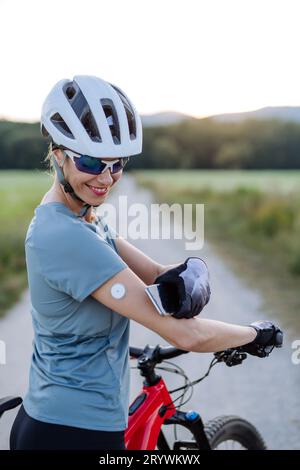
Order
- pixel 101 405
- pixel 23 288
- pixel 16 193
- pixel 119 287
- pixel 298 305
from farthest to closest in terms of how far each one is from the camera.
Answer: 1. pixel 16 193
2. pixel 23 288
3. pixel 298 305
4. pixel 101 405
5. pixel 119 287

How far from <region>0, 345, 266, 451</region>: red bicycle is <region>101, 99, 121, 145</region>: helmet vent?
0.89 m

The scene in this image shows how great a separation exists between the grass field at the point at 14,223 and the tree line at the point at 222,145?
8.37 meters

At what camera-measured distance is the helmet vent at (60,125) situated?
2254 mm

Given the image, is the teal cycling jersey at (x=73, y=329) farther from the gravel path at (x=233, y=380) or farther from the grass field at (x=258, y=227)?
the grass field at (x=258, y=227)

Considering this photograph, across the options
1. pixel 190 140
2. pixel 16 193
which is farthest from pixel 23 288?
pixel 190 140

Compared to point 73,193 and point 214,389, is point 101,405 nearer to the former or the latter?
point 73,193

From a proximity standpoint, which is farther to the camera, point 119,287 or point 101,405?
point 101,405

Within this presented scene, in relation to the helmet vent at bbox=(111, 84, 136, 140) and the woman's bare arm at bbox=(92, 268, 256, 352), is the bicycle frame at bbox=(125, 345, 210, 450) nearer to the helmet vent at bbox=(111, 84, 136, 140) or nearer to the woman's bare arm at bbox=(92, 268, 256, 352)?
the woman's bare arm at bbox=(92, 268, 256, 352)

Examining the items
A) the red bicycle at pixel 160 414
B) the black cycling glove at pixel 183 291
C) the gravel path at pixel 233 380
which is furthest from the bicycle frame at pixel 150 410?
the gravel path at pixel 233 380

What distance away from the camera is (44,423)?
214 cm

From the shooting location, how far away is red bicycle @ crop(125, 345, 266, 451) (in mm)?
2568

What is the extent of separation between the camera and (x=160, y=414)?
2.71 metres

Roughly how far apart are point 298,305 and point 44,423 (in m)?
5.96

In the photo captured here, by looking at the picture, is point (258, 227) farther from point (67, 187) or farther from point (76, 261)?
point (76, 261)
